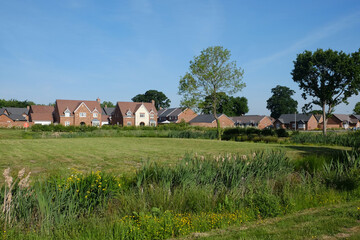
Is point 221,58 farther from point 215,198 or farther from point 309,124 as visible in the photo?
point 309,124

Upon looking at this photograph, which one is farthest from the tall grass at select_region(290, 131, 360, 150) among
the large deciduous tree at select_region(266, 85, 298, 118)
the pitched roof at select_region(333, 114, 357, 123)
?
the large deciduous tree at select_region(266, 85, 298, 118)

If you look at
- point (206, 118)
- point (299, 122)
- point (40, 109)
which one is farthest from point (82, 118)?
point (299, 122)

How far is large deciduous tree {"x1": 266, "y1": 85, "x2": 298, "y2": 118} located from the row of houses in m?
20.2

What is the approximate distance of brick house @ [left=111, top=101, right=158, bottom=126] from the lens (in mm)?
79250

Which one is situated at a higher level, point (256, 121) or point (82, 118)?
point (82, 118)

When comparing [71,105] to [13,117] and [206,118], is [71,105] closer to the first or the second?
[13,117]

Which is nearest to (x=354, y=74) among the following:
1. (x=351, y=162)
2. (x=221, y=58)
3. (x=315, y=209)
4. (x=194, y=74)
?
(x=221, y=58)

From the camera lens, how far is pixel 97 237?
14.4ft

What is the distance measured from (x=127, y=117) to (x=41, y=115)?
991 inches

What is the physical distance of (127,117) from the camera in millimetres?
79250

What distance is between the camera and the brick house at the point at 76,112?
7256 centimetres

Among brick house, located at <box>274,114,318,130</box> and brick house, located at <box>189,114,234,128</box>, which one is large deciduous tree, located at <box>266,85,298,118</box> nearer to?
brick house, located at <box>274,114,318,130</box>

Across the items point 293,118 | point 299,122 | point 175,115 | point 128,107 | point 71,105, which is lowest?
point 299,122

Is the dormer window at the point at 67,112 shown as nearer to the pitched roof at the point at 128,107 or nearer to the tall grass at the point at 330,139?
the pitched roof at the point at 128,107
